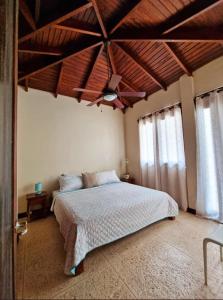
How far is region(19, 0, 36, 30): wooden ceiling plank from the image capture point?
5.88ft

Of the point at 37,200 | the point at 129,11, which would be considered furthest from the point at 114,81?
the point at 37,200

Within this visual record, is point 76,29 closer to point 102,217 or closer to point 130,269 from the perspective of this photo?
point 102,217

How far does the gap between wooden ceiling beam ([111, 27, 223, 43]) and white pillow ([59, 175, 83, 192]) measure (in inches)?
121

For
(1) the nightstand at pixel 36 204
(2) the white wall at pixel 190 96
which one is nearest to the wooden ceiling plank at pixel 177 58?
(2) the white wall at pixel 190 96

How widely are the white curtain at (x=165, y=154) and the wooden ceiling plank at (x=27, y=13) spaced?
3.12m

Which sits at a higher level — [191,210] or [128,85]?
[128,85]

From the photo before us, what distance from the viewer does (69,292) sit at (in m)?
1.43

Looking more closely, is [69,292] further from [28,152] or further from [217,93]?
[217,93]

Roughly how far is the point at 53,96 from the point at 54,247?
3576 mm

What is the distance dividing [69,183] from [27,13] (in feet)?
10.1

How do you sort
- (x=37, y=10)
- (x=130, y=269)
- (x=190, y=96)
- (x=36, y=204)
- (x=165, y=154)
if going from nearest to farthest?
(x=130, y=269), (x=37, y=10), (x=190, y=96), (x=36, y=204), (x=165, y=154)

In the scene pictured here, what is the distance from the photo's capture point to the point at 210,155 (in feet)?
9.25

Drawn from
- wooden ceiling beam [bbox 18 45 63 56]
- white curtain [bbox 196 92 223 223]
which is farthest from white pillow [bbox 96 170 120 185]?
wooden ceiling beam [bbox 18 45 63 56]

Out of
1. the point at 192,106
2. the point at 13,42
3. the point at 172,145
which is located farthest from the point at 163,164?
the point at 13,42
